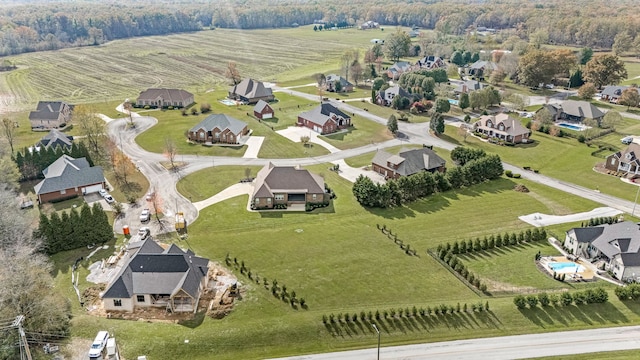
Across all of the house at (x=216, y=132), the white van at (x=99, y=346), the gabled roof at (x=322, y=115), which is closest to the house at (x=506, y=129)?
the gabled roof at (x=322, y=115)

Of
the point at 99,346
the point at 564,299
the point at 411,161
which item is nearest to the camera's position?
the point at 99,346

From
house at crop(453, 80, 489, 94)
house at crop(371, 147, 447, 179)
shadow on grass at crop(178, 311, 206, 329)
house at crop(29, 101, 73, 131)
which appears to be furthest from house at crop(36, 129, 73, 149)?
house at crop(453, 80, 489, 94)

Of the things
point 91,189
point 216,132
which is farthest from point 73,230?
point 216,132

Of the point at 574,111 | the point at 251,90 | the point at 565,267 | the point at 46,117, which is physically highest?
the point at 574,111

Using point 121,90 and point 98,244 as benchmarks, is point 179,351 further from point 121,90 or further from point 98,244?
point 121,90

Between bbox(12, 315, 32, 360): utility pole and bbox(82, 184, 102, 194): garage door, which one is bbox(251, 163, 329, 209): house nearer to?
bbox(82, 184, 102, 194): garage door

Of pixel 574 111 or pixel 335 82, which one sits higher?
pixel 574 111

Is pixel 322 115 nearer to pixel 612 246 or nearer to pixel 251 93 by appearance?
pixel 251 93

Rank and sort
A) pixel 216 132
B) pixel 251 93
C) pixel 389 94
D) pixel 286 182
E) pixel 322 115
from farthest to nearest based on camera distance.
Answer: pixel 251 93, pixel 389 94, pixel 322 115, pixel 216 132, pixel 286 182
